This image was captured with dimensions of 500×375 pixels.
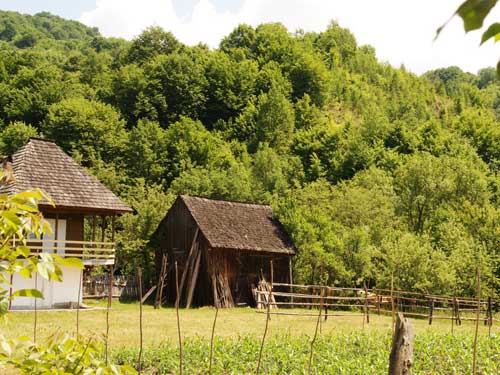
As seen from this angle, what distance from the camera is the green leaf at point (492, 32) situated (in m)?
0.90

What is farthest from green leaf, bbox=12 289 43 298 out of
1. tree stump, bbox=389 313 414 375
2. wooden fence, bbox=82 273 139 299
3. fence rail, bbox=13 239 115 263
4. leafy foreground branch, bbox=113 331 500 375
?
wooden fence, bbox=82 273 139 299

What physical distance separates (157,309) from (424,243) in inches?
501

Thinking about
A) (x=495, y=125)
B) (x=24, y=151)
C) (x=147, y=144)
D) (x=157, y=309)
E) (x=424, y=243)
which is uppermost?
(x=495, y=125)

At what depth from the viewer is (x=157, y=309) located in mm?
25250

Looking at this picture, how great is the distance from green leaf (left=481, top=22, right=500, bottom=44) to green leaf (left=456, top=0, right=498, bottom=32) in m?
0.08

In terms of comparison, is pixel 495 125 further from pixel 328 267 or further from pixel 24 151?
pixel 24 151

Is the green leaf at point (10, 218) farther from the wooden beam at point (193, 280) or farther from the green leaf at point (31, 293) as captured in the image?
the wooden beam at point (193, 280)

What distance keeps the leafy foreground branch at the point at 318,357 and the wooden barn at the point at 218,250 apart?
12.7 meters

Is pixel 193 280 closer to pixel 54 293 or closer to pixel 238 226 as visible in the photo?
pixel 238 226

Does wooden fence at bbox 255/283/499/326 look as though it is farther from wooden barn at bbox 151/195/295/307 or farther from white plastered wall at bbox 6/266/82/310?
white plastered wall at bbox 6/266/82/310

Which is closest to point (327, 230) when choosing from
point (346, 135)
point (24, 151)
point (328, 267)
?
point (328, 267)

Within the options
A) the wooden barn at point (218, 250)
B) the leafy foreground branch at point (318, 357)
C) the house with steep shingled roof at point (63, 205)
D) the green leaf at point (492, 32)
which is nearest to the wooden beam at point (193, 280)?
the wooden barn at point (218, 250)

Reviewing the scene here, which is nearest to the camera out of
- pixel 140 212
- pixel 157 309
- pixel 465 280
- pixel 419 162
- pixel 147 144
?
pixel 157 309

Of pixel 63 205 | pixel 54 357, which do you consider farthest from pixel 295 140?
pixel 54 357
